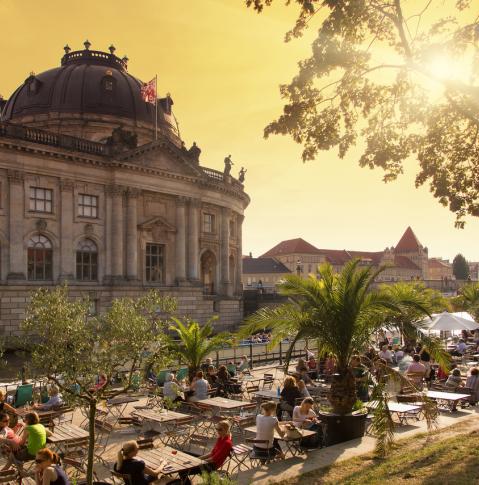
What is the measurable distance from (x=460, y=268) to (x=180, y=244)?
133 m

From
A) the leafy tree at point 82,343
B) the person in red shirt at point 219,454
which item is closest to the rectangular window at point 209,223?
the person in red shirt at point 219,454

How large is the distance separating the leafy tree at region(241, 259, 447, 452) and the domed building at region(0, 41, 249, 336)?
1042 inches

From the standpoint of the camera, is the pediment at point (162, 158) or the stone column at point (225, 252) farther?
the stone column at point (225, 252)

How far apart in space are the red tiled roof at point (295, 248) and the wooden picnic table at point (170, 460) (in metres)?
133

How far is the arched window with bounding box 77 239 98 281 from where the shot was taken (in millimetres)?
40938

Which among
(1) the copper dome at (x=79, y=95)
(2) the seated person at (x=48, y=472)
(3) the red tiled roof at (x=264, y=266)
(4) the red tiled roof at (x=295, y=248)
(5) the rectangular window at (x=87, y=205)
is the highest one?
(1) the copper dome at (x=79, y=95)

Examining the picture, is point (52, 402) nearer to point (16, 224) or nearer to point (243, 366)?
point (243, 366)

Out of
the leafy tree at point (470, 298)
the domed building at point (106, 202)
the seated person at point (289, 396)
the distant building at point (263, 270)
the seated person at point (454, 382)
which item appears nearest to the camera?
the seated person at point (289, 396)

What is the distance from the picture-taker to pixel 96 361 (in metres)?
9.77

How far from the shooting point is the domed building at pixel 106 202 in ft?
123

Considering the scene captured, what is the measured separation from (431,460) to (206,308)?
3747 centimetres

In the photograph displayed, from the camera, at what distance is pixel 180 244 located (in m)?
46.9

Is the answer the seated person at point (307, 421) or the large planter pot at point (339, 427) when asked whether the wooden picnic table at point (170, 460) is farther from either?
the large planter pot at point (339, 427)

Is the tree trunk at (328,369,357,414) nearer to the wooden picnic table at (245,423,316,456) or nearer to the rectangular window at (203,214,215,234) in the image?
the wooden picnic table at (245,423,316,456)
